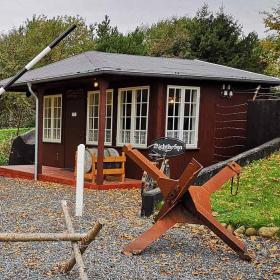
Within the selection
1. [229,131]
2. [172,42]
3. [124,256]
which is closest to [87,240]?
[124,256]

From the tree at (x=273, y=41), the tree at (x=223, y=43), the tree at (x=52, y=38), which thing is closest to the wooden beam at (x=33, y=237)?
the tree at (x=273, y=41)

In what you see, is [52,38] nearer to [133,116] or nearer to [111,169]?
[133,116]

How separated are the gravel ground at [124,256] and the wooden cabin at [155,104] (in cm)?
382

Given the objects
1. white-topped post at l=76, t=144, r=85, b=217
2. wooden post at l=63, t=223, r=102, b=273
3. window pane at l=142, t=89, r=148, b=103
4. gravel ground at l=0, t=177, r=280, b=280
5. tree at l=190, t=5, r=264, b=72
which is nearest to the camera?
wooden post at l=63, t=223, r=102, b=273

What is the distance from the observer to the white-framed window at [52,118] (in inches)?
664

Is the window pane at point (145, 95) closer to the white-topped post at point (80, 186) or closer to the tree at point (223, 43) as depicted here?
the white-topped post at point (80, 186)

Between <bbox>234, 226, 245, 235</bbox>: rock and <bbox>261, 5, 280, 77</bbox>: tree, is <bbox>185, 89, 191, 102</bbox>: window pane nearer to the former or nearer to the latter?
<bbox>234, 226, 245, 235</bbox>: rock

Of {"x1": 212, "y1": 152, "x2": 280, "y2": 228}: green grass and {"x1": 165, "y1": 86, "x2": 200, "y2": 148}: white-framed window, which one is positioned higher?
{"x1": 165, "y1": 86, "x2": 200, "y2": 148}: white-framed window

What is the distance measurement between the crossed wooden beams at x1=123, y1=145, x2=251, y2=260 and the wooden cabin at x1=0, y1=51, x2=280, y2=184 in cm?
539

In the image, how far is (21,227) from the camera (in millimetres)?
7672

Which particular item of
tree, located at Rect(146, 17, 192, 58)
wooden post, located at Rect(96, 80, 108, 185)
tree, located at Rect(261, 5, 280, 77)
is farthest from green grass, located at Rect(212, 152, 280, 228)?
tree, located at Rect(146, 17, 192, 58)

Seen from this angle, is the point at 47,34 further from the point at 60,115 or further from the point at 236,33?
the point at 60,115

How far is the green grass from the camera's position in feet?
24.6

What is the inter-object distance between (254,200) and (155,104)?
484 centimetres
